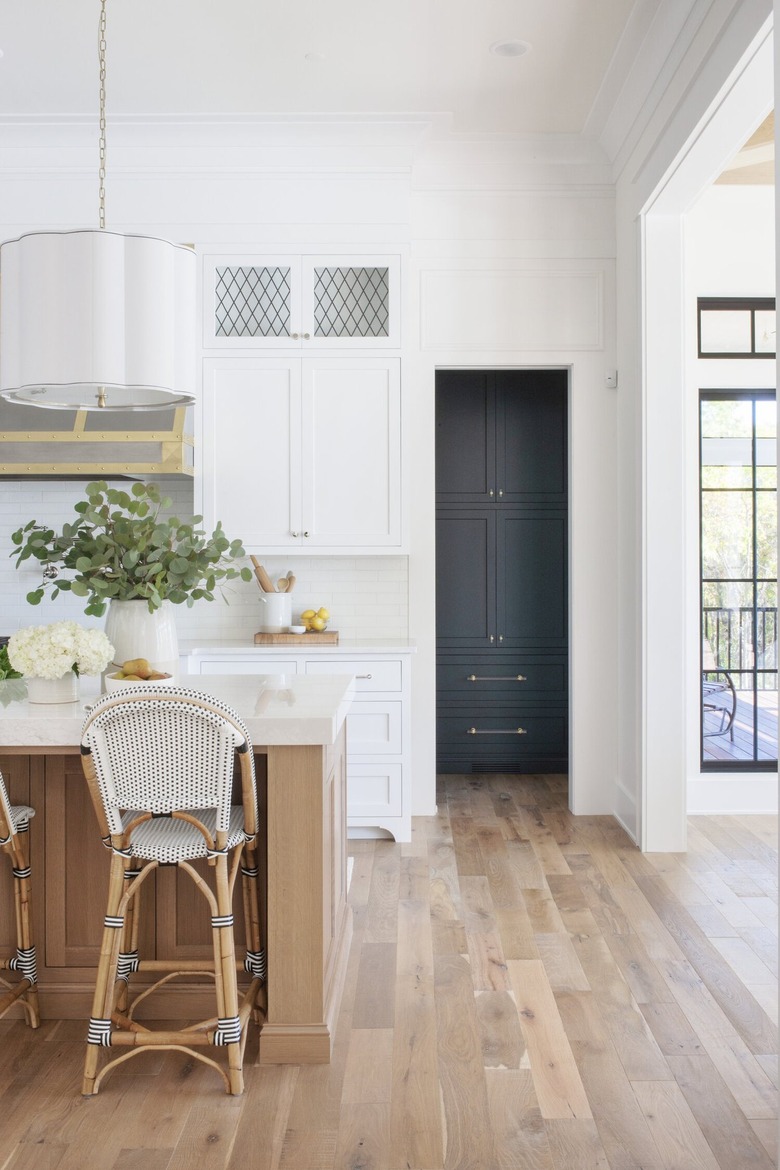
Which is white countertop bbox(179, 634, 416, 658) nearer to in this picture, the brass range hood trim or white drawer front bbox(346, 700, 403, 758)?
white drawer front bbox(346, 700, 403, 758)

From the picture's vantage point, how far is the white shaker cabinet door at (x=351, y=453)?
14.7 ft

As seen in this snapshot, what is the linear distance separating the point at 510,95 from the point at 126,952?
3700mm

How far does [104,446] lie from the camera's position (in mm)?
4297

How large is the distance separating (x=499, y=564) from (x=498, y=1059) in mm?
3461

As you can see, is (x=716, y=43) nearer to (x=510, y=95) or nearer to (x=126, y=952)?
(x=510, y=95)

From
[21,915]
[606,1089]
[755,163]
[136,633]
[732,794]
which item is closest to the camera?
[606,1089]

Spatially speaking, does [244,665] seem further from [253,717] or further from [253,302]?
[253,717]

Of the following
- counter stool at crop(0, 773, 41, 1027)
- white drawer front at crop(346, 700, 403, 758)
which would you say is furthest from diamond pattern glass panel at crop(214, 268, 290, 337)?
counter stool at crop(0, 773, 41, 1027)

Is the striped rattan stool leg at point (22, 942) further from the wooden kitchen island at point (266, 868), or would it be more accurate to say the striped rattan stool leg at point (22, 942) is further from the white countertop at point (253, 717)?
the white countertop at point (253, 717)

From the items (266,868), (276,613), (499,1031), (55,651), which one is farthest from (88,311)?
(276,613)

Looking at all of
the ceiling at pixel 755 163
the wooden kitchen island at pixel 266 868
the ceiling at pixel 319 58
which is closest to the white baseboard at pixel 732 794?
the wooden kitchen island at pixel 266 868

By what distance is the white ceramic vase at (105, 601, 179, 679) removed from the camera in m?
2.59

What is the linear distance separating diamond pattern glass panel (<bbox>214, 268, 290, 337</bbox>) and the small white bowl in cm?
238

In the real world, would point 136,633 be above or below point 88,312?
below
